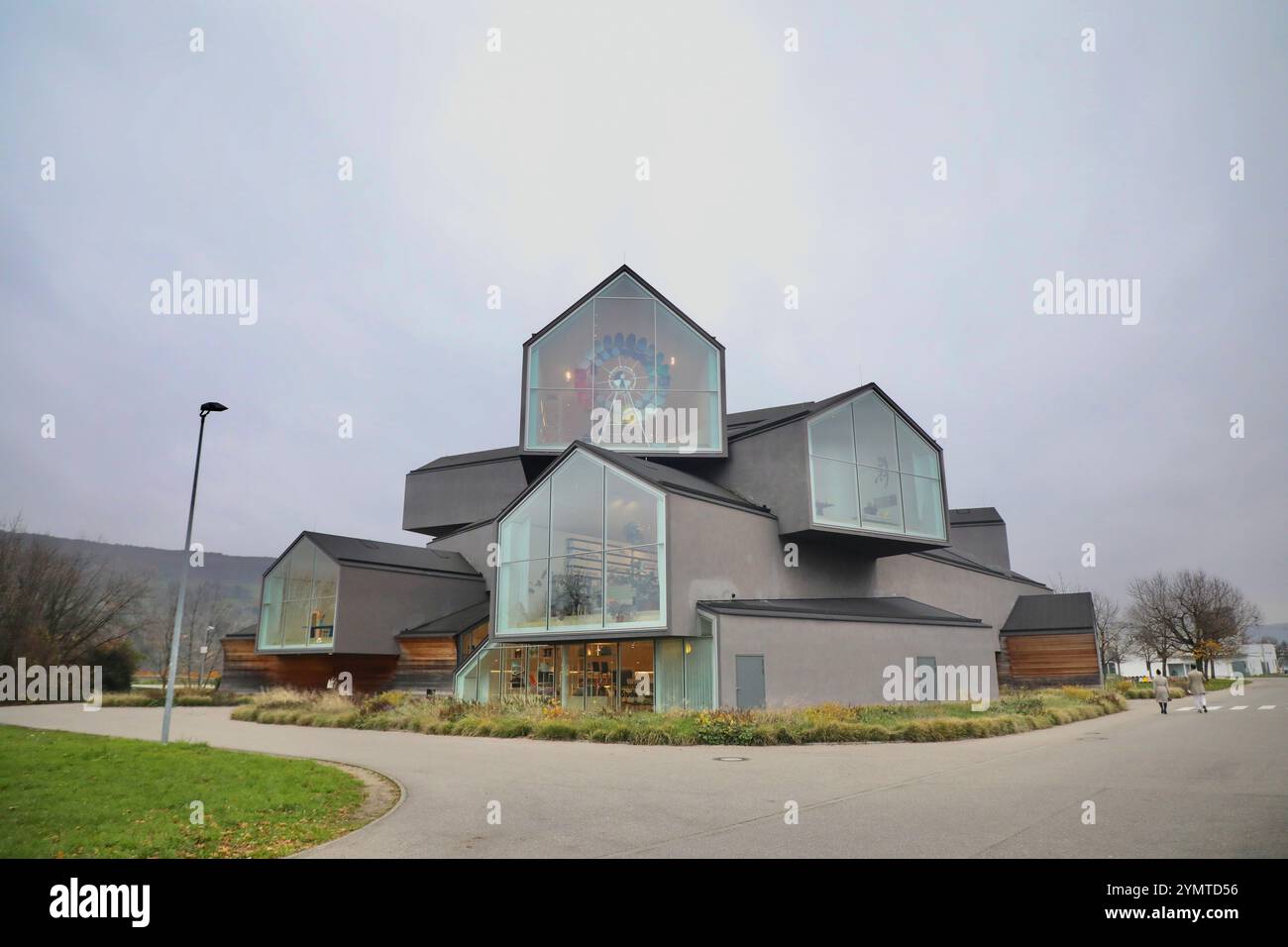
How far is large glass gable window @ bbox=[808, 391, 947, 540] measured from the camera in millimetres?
26266

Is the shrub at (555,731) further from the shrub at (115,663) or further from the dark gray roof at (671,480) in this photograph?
the shrub at (115,663)

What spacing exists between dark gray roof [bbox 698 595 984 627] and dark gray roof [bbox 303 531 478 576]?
60.7 feet

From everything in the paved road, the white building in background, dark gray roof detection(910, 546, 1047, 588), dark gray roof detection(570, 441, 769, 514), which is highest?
dark gray roof detection(570, 441, 769, 514)

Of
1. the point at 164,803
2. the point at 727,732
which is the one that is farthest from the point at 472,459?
the point at 164,803

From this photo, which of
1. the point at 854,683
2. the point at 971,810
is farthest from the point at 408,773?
the point at 854,683

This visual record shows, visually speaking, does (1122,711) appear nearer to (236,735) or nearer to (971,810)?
(971,810)

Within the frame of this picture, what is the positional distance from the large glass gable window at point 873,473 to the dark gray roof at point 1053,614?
54.2 feet

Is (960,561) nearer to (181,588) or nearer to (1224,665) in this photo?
(181,588)

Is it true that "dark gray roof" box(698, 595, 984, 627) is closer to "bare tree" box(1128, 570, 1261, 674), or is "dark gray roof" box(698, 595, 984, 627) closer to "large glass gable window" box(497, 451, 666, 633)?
"large glass gable window" box(497, 451, 666, 633)

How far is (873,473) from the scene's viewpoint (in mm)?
27531

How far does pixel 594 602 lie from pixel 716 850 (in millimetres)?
16165

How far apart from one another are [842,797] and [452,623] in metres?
27.4

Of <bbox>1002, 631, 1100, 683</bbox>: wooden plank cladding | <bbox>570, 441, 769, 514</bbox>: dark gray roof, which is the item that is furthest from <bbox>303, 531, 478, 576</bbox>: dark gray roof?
<bbox>1002, 631, 1100, 683</bbox>: wooden plank cladding

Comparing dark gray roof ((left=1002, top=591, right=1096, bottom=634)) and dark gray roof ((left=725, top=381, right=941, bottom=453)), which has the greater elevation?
dark gray roof ((left=725, top=381, right=941, bottom=453))
